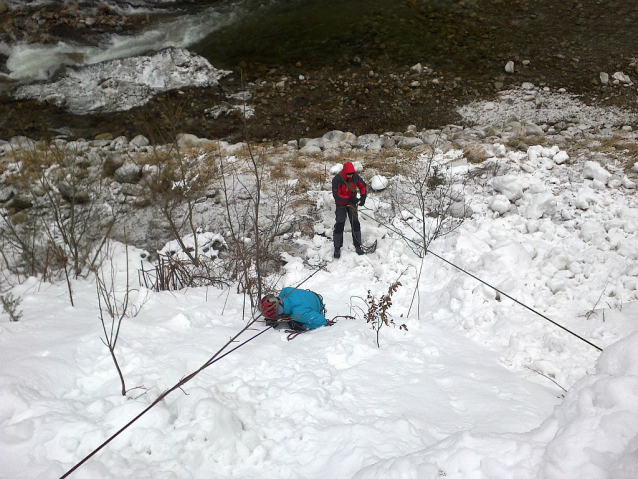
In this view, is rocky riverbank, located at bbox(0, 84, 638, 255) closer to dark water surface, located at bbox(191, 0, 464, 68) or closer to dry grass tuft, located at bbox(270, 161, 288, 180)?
dry grass tuft, located at bbox(270, 161, 288, 180)

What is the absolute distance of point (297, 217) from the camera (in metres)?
7.39

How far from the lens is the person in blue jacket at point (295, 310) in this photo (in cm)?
463

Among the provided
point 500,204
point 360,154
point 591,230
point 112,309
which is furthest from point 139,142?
point 591,230

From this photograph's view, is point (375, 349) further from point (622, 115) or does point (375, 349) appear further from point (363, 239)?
point (622, 115)

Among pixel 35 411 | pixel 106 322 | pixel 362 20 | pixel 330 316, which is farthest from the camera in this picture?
pixel 362 20

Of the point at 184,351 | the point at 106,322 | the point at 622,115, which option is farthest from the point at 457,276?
the point at 622,115

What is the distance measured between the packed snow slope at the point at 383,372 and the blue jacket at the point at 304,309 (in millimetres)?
161

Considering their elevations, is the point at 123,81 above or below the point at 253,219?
above

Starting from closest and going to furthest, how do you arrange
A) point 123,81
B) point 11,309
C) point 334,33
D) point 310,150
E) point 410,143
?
point 11,309
point 410,143
point 310,150
point 123,81
point 334,33

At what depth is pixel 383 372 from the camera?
3.76 metres

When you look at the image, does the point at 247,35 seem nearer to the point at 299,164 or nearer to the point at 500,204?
the point at 299,164

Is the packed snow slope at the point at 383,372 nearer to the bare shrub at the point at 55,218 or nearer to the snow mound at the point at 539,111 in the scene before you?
the bare shrub at the point at 55,218

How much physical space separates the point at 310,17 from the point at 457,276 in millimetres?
11789

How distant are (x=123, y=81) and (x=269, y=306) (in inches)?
389
